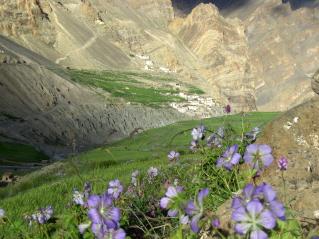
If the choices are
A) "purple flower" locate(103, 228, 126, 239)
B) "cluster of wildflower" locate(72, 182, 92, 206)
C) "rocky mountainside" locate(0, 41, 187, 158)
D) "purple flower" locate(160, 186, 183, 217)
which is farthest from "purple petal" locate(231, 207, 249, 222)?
"rocky mountainside" locate(0, 41, 187, 158)

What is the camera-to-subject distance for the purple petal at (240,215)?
2400 mm

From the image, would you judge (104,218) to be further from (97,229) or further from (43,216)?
(43,216)

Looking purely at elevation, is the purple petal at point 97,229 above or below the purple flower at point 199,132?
below

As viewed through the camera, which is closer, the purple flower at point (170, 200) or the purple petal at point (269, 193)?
the purple petal at point (269, 193)

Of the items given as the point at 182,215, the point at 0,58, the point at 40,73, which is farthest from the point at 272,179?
the point at 40,73

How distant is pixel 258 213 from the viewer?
236cm

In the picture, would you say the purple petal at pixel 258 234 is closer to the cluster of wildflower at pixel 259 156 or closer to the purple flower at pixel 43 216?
the cluster of wildflower at pixel 259 156

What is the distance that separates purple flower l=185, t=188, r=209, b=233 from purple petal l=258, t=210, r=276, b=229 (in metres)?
0.46

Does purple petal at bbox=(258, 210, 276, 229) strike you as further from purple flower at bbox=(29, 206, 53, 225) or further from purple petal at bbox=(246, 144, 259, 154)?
purple flower at bbox=(29, 206, 53, 225)

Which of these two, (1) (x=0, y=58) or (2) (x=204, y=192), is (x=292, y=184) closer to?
(2) (x=204, y=192)

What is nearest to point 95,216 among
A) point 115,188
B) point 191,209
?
point 191,209

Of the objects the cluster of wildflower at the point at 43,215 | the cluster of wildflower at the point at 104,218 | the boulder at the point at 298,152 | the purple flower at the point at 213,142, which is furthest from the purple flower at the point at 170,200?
the purple flower at the point at 213,142

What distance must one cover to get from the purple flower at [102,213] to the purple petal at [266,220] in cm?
97

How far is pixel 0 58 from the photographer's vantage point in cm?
11469
